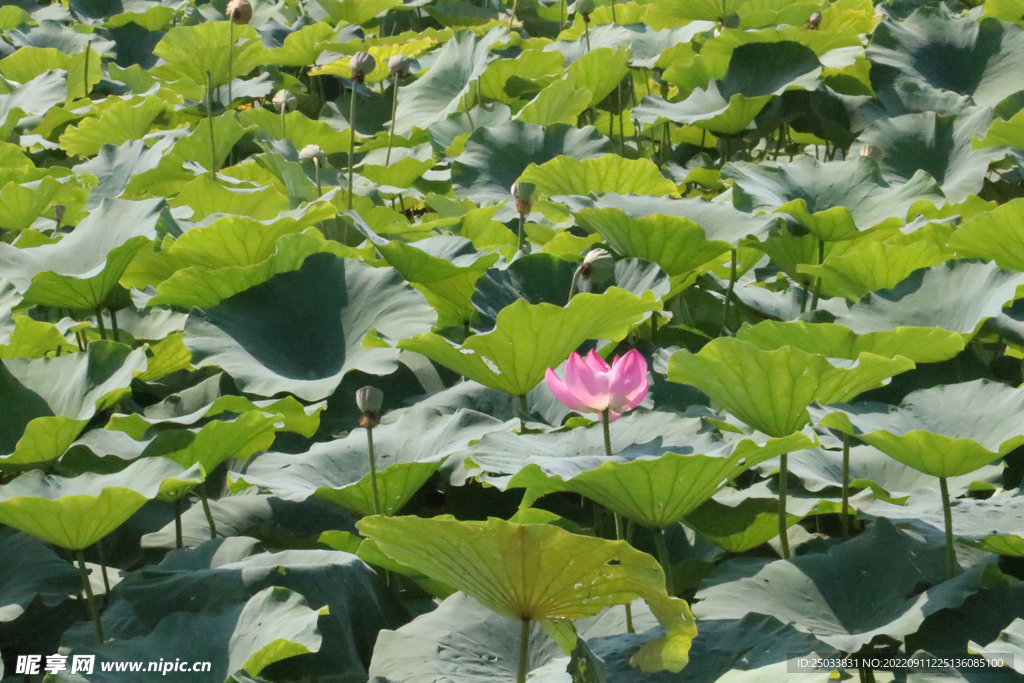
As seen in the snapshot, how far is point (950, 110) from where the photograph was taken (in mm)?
2227

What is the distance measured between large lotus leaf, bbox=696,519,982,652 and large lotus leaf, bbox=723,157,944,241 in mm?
753

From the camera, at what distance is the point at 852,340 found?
121cm

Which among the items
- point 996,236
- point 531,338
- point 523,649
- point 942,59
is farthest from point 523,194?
point 942,59

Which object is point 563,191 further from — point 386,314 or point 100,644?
point 100,644

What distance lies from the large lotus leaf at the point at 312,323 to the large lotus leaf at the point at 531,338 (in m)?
0.15

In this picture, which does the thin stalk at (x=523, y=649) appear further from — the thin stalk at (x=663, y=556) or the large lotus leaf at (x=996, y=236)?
the large lotus leaf at (x=996, y=236)

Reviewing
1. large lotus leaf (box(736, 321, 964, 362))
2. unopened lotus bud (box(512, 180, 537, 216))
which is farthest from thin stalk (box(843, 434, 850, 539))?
unopened lotus bud (box(512, 180, 537, 216))

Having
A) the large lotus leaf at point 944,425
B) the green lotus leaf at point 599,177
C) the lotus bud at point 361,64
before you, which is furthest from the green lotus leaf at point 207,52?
the large lotus leaf at point 944,425

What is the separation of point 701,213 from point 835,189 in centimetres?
31

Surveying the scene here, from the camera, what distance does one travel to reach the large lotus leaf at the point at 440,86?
2.65 metres

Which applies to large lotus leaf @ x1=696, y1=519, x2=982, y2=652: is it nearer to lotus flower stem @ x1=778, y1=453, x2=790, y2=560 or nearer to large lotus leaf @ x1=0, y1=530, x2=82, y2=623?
lotus flower stem @ x1=778, y1=453, x2=790, y2=560

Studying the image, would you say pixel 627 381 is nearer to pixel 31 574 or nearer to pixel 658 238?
pixel 658 238

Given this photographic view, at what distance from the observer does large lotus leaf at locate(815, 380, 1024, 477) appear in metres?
0.99

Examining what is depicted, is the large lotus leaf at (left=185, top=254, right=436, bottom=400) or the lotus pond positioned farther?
the large lotus leaf at (left=185, top=254, right=436, bottom=400)
